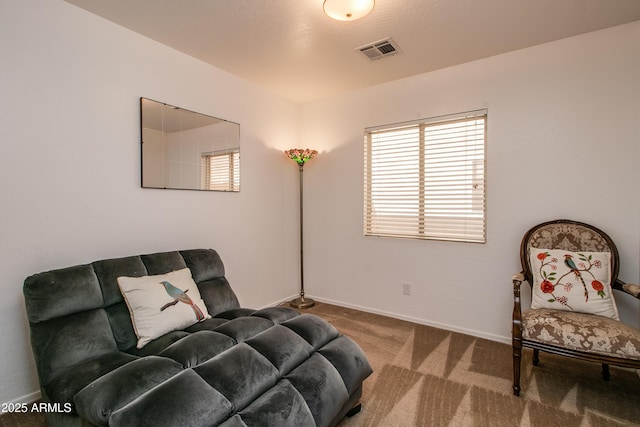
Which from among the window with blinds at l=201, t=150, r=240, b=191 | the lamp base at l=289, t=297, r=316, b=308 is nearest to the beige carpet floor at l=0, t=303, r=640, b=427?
the lamp base at l=289, t=297, r=316, b=308

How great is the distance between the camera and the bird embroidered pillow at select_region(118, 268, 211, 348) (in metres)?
1.89

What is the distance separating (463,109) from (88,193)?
323 cm

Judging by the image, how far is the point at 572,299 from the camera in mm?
2186

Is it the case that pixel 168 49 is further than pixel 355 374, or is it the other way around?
pixel 168 49

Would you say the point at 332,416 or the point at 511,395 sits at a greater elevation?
the point at 332,416

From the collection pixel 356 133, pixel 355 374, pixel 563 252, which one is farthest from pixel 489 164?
pixel 355 374

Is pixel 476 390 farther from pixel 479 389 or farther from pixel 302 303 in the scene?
pixel 302 303

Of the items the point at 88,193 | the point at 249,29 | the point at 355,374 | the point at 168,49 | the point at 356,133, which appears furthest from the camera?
the point at 356,133

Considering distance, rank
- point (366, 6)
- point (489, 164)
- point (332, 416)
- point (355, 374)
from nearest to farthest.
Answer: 1. point (332, 416)
2. point (355, 374)
3. point (366, 6)
4. point (489, 164)

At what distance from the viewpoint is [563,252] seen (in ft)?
7.75

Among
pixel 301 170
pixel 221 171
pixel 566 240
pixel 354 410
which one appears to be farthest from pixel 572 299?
pixel 221 171

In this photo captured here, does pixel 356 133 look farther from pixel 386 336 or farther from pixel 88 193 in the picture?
pixel 88 193

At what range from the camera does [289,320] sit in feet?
6.57

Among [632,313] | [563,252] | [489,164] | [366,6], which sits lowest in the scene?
[632,313]
